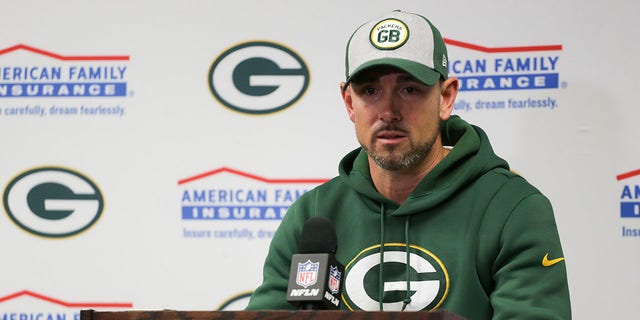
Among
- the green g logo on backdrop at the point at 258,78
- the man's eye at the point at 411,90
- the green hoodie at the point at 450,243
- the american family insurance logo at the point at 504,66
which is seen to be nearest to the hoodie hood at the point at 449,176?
the green hoodie at the point at 450,243

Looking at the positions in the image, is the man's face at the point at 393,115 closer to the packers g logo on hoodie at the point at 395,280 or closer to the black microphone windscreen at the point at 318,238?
the packers g logo on hoodie at the point at 395,280

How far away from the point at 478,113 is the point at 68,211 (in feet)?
3.42

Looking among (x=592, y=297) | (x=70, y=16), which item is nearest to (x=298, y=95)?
(x=70, y=16)

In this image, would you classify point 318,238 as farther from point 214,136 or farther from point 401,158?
point 214,136

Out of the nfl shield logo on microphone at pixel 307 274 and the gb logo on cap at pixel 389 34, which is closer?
the nfl shield logo on microphone at pixel 307 274

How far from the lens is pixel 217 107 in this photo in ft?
7.18

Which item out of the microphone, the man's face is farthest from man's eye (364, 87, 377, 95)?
the microphone

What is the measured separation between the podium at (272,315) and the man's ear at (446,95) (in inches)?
24.6

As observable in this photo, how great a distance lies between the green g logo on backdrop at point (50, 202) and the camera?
2248 mm

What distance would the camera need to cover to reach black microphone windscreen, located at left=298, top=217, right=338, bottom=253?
1.09 meters

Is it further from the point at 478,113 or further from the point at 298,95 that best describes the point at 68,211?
the point at 478,113

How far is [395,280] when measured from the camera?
1.46 meters

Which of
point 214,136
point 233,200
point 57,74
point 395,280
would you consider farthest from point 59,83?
point 395,280

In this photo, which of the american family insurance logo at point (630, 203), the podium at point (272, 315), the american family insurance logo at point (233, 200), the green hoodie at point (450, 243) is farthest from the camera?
Result: the american family insurance logo at point (233, 200)
